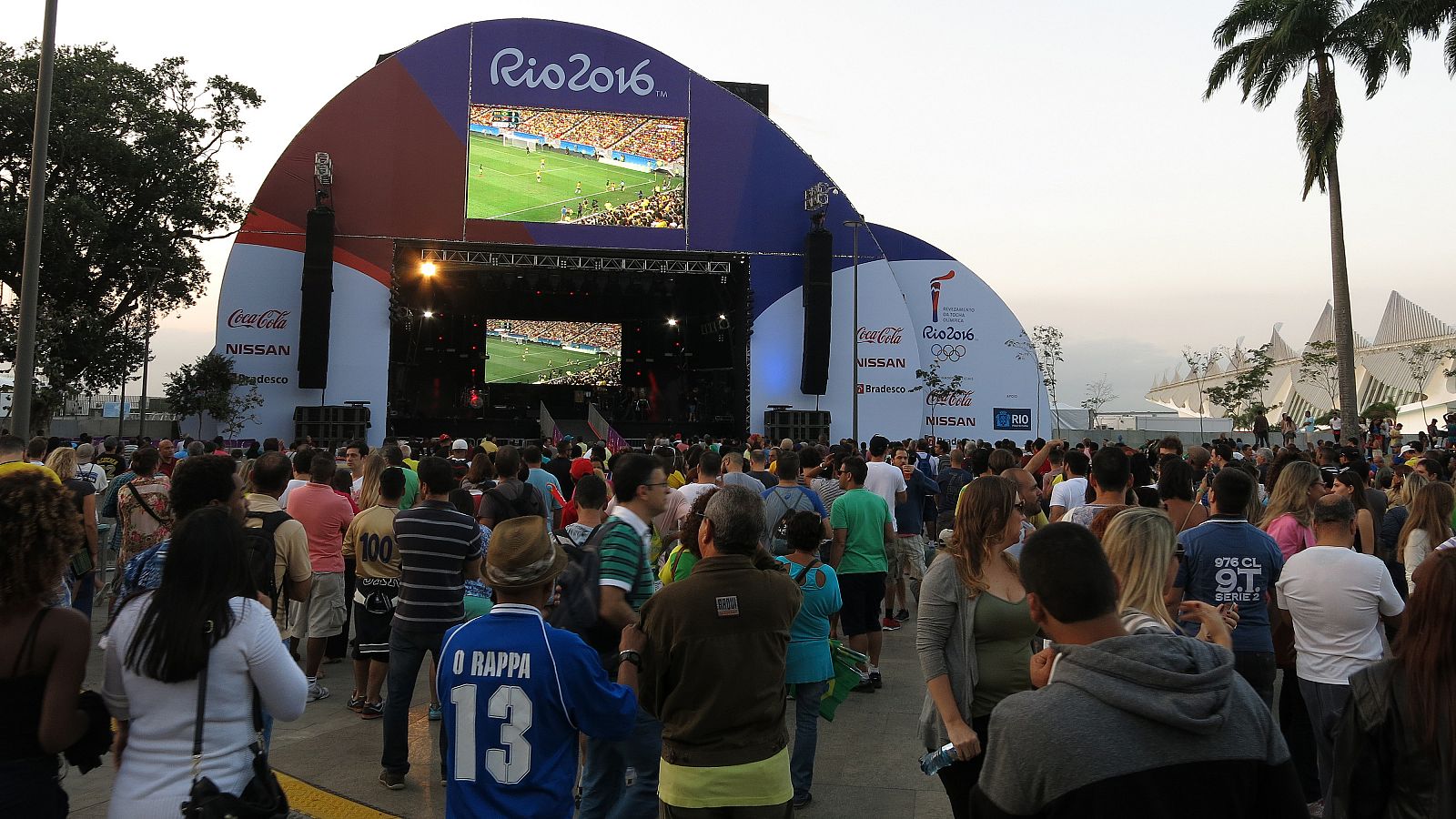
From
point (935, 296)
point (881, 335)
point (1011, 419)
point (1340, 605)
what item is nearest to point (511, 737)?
point (1340, 605)

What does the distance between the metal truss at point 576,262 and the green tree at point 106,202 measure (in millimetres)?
6767

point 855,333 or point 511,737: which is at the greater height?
point 855,333

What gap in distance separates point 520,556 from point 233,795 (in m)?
0.93

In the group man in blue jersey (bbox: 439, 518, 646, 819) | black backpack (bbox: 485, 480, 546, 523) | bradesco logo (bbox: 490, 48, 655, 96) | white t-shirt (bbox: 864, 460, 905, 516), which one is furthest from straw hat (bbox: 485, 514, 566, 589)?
bradesco logo (bbox: 490, 48, 655, 96)

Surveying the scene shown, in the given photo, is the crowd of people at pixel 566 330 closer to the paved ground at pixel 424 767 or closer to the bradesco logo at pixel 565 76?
the bradesco logo at pixel 565 76

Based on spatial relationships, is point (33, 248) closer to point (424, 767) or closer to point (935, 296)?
point (424, 767)

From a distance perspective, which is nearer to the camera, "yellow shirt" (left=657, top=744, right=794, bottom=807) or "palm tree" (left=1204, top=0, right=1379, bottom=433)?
"yellow shirt" (left=657, top=744, right=794, bottom=807)

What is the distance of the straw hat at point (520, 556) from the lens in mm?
2896

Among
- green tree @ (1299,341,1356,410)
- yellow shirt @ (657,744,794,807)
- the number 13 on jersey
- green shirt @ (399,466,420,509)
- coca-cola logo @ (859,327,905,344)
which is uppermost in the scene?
green tree @ (1299,341,1356,410)

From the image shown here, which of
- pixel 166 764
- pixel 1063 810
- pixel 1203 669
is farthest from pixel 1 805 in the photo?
pixel 1203 669

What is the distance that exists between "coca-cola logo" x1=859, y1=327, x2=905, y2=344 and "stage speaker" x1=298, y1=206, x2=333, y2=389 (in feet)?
42.5

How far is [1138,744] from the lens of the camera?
5.92 feet

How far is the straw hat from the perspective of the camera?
2.90 meters

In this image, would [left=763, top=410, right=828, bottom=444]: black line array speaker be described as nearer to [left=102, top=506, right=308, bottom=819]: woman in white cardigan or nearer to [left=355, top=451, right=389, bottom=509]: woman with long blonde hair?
[left=355, top=451, right=389, bottom=509]: woman with long blonde hair
